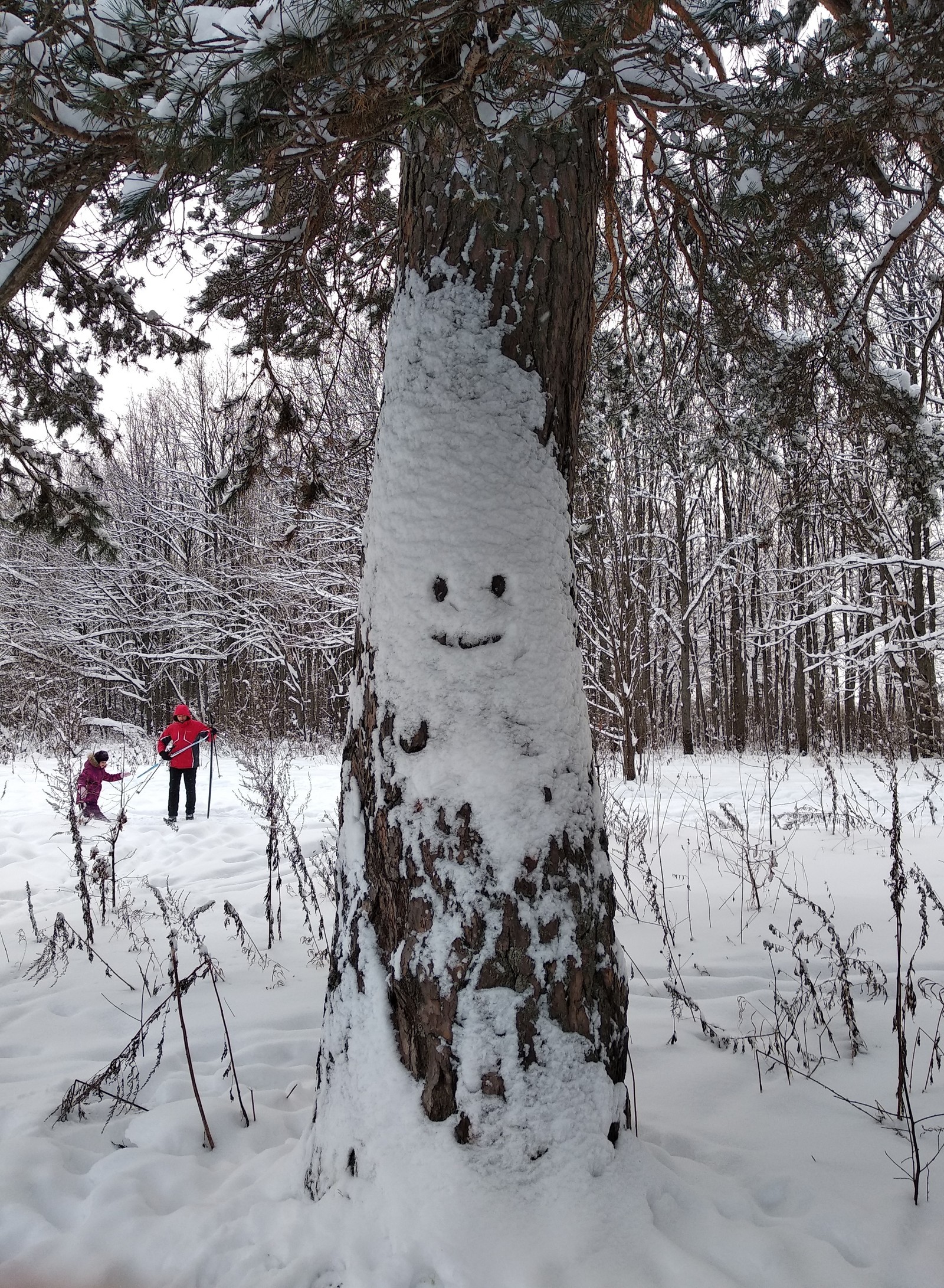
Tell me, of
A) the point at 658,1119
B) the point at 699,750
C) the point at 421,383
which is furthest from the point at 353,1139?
the point at 699,750

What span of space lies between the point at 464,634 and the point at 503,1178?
121cm

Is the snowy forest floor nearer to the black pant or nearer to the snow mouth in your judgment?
the snow mouth

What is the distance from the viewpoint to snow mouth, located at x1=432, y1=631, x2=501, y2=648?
1.67 metres

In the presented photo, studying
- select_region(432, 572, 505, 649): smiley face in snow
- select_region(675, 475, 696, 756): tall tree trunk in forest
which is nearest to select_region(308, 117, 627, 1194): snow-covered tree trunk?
select_region(432, 572, 505, 649): smiley face in snow

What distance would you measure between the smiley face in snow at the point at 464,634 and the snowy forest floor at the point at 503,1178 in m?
1.12

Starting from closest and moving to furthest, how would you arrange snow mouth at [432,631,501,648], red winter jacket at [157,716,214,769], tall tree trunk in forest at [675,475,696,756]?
1. snow mouth at [432,631,501,648]
2. red winter jacket at [157,716,214,769]
3. tall tree trunk in forest at [675,475,696,756]

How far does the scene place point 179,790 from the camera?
7.17 m

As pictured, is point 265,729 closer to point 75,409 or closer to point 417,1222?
point 75,409

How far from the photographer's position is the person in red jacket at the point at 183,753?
278 inches

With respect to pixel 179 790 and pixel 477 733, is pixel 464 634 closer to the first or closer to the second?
pixel 477 733

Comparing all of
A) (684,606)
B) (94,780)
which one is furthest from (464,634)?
(684,606)

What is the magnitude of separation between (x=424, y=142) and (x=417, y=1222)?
2.62 m

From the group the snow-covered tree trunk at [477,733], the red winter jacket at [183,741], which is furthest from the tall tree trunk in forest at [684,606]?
the snow-covered tree trunk at [477,733]

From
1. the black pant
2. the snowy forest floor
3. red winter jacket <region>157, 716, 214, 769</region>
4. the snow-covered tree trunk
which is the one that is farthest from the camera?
red winter jacket <region>157, 716, 214, 769</region>
